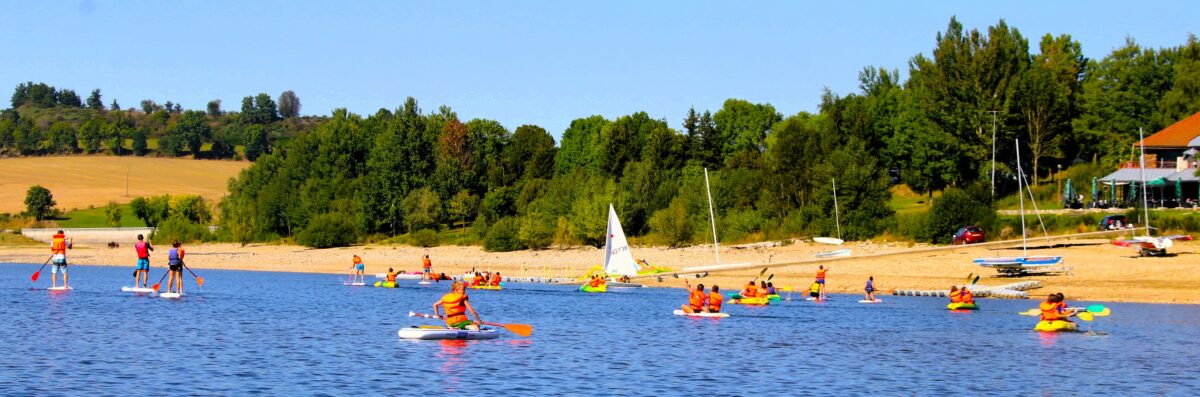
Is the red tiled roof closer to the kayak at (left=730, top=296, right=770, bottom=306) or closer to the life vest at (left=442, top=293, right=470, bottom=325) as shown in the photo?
the kayak at (left=730, top=296, right=770, bottom=306)

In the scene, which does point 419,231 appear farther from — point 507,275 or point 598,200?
point 507,275

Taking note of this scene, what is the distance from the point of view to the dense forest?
8831 centimetres

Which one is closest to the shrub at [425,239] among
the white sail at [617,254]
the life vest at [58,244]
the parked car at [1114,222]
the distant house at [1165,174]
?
the white sail at [617,254]

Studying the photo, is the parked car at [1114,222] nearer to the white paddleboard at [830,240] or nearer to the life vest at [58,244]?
the white paddleboard at [830,240]

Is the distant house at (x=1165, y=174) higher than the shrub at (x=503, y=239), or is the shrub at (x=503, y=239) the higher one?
Answer: the distant house at (x=1165, y=174)

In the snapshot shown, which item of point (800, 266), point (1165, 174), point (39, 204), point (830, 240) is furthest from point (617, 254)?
point (39, 204)

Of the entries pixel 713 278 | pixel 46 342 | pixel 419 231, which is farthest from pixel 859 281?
pixel 419 231

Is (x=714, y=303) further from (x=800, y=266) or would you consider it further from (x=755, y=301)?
(x=800, y=266)

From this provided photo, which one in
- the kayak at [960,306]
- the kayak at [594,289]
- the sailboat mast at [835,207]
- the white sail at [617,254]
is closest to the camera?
the kayak at [960,306]

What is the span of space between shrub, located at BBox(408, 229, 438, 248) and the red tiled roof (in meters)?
54.3

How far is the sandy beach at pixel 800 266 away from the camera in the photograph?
178 feet

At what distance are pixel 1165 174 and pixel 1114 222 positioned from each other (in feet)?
67.8

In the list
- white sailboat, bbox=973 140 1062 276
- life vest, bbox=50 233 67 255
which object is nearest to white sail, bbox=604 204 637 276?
white sailboat, bbox=973 140 1062 276

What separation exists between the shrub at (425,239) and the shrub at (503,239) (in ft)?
28.7
